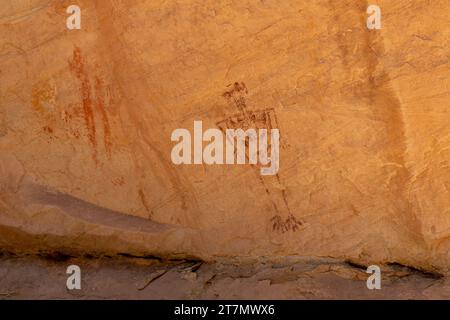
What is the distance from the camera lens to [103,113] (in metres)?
2.35

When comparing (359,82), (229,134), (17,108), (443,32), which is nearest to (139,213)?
(229,134)

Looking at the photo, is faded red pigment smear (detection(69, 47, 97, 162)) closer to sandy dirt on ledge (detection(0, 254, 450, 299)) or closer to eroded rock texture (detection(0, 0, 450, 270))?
eroded rock texture (detection(0, 0, 450, 270))

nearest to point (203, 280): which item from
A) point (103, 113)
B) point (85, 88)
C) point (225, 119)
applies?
point (225, 119)

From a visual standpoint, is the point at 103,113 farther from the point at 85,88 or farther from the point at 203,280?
the point at 203,280

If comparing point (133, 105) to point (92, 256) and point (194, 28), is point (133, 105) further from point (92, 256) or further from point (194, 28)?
point (92, 256)

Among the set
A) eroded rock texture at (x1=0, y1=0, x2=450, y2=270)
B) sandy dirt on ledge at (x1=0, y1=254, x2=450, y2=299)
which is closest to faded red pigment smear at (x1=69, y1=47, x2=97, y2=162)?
eroded rock texture at (x1=0, y1=0, x2=450, y2=270)

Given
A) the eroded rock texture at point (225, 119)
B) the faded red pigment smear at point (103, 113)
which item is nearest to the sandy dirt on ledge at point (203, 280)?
the eroded rock texture at point (225, 119)

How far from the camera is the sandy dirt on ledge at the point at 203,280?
229 cm

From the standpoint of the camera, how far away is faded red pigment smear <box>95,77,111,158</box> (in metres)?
2.34

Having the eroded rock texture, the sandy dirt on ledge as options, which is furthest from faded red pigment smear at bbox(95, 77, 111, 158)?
the sandy dirt on ledge

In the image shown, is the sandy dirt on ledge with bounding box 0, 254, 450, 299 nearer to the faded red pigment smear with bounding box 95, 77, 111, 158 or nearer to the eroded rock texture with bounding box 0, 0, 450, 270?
the eroded rock texture with bounding box 0, 0, 450, 270

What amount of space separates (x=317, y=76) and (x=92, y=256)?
1167mm

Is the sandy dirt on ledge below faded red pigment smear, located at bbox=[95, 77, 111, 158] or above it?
below

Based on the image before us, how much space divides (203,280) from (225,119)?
647 mm
